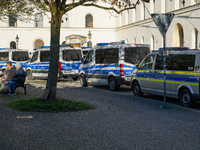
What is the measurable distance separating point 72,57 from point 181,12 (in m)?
19.6

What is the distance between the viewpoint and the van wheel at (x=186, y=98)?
33.6 feet

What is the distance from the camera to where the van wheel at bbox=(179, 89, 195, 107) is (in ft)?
33.6

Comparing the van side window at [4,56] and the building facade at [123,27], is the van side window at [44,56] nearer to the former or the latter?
the van side window at [4,56]

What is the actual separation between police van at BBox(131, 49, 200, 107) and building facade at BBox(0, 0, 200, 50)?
21697mm

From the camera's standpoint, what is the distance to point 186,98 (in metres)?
10.5

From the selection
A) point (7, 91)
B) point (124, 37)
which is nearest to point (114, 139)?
point (7, 91)

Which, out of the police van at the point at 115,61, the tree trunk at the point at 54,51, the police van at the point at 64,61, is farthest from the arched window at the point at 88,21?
the tree trunk at the point at 54,51

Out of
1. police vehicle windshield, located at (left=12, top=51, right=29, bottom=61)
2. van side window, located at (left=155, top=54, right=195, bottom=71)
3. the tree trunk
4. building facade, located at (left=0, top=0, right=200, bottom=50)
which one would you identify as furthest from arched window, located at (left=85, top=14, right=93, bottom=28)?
the tree trunk

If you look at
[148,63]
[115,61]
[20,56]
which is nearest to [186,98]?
[148,63]

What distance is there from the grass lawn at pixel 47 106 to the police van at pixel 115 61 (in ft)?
16.2

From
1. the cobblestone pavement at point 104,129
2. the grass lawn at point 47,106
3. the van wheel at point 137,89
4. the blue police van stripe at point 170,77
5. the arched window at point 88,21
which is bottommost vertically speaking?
the cobblestone pavement at point 104,129

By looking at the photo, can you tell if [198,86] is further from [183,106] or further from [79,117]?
[79,117]

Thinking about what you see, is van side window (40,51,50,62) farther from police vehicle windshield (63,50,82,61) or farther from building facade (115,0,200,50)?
building facade (115,0,200,50)

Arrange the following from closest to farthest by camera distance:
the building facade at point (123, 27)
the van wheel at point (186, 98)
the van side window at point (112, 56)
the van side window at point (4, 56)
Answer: the van wheel at point (186, 98) < the van side window at point (112, 56) < the van side window at point (4, 56) < the building facade at point (123, 27)
